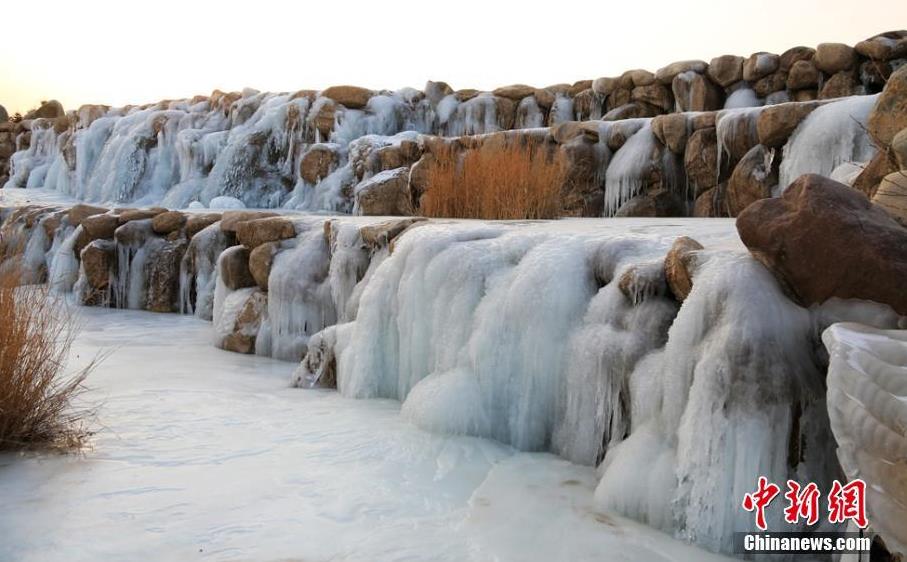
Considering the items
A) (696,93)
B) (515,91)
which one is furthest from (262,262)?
(515,91)

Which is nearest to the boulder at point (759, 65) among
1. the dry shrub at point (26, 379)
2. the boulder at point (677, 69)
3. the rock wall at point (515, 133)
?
the rock wall at point (515, 133)

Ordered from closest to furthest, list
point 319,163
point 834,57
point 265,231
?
point 265,231
point 834,57
point 319,163

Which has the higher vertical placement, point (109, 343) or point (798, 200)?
point (798, 200)

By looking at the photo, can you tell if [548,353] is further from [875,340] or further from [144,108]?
[144,108]

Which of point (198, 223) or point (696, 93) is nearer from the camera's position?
point (198, 223)

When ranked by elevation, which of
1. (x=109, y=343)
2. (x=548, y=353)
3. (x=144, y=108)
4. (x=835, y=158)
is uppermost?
(x=144, y=108)

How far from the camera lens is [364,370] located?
3.84 meters

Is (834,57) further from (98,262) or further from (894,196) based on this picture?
(98,262)

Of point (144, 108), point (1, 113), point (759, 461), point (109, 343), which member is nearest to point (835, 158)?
point (759, 461)

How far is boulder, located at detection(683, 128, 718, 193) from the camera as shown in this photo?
606 cm

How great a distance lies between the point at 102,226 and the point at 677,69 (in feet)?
21.8

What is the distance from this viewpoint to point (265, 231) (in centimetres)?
536

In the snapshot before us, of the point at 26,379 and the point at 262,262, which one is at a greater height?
the point at 262,262

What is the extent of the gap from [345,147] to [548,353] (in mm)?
7171
